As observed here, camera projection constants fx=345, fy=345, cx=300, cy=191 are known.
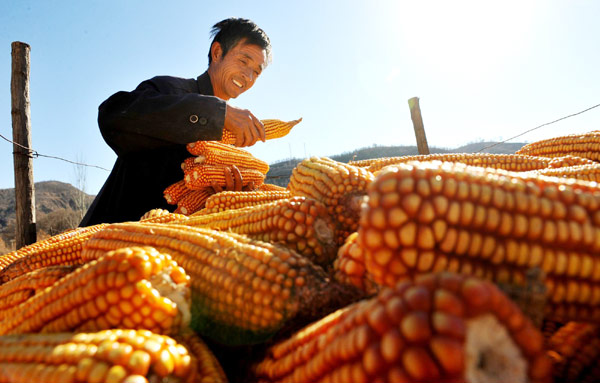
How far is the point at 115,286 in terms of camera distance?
0.86m

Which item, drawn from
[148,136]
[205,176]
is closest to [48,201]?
[148,136]

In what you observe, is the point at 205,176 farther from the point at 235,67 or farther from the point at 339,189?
the point at 235,67

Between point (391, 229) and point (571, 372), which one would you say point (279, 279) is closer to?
point (391, 229)

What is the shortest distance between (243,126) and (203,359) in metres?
3.27

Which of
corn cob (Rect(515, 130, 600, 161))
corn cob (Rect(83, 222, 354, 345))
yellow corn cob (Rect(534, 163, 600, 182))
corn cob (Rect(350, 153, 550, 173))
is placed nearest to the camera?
corn cob (Rect(83, 222, 354, 345))

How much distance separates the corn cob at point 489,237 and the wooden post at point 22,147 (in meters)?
5.83

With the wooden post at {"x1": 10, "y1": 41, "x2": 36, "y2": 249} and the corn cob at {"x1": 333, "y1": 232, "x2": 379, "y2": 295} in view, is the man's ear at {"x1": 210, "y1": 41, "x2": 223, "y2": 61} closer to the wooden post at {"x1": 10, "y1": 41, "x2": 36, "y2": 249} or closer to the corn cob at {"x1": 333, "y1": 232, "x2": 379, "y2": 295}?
the wooden post at {"x1": 10, "y1": 41, "x2": 36, "y2": 249}

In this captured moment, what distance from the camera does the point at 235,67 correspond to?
15.6 ft

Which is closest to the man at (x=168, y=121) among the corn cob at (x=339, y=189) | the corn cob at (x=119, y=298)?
the corn cob at (x=339, y=189)

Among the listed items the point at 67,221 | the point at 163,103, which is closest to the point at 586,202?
the point at 163,103

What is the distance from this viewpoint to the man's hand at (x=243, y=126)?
12.5 ft

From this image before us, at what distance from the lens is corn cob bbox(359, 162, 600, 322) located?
0.65 metres

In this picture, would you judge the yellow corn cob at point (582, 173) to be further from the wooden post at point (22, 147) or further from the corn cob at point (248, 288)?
the wooden post at point (22, 147)

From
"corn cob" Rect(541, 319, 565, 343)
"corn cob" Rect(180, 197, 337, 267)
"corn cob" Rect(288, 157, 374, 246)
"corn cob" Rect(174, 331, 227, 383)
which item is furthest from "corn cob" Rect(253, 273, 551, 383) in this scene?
"corn cob" Rect(288, 157, 374, 246)
